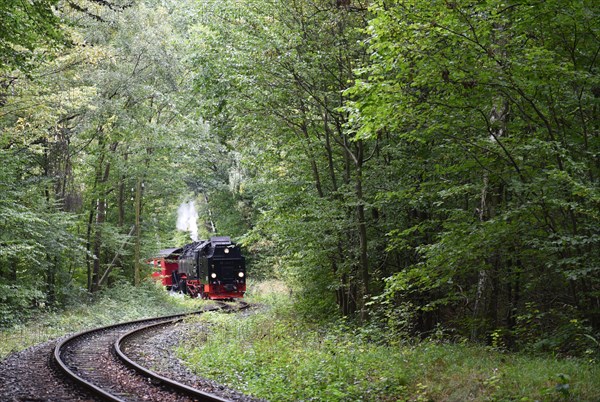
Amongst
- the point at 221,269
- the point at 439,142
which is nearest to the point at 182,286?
the point at 221,269

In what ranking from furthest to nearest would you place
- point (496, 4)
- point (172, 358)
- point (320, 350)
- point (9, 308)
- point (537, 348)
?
point (9, 308)
point (172, 358)
point (320, 350)
point (537, 348)
point (496, 4)

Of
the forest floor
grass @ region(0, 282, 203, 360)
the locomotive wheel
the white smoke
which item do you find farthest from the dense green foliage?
the white smoke

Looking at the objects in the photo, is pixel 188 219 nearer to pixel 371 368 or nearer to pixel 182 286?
pixel 182 286

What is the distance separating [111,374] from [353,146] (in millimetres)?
8619

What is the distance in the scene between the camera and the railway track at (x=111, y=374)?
8.82 meters

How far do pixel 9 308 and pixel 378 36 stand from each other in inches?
627

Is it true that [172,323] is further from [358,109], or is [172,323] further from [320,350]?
[358,109]

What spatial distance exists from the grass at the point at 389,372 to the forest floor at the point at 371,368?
13mm

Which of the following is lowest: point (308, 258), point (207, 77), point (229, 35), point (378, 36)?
point (308, 258)

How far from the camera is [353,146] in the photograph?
1603 centimetres

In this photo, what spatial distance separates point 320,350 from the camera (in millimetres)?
11477

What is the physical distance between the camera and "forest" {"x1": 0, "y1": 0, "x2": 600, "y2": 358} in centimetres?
912

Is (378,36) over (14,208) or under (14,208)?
over

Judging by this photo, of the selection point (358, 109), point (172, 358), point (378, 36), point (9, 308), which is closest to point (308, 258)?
point (172, 358)
